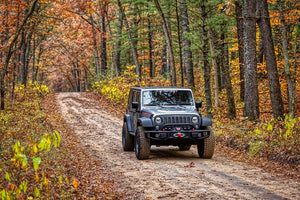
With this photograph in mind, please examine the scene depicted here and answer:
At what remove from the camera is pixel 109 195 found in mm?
6773

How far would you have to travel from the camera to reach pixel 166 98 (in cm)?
1130

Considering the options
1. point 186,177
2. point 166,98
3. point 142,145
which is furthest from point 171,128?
point 186,177

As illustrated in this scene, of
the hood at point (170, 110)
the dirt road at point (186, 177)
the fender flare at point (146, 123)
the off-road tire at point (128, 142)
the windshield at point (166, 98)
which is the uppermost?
the windshield at point (166, 98)

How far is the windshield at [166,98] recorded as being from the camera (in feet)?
36.7

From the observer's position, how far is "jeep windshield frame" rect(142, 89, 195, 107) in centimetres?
1119

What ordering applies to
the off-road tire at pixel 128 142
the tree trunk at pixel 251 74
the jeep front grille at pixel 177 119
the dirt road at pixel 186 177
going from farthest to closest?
the tree trunk at pixel 251 74 → the off-road tire at pixel 128 142 → the jeep front grille at pixel 177 119 → the dirt road at pixel 186 177

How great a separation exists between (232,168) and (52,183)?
474 centimetres

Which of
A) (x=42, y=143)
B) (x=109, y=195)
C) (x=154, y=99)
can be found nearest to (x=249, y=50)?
(x=154, y=99)

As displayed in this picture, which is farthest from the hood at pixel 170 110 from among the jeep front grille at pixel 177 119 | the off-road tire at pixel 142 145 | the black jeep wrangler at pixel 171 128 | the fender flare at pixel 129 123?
the fender flare at pixel 129 123

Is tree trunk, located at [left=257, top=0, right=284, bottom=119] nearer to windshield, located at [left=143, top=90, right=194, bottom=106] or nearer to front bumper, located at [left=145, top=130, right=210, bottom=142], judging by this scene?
windshield, located at [left=143, top=90, right=194, bottom=106]

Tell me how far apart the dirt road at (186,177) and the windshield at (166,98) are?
1.71 metres

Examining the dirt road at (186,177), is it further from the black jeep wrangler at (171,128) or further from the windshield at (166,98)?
the windshield at (166,98)

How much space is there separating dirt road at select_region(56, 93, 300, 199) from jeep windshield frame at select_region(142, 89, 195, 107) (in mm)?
1701

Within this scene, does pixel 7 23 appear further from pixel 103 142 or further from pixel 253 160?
pixel 253 160
